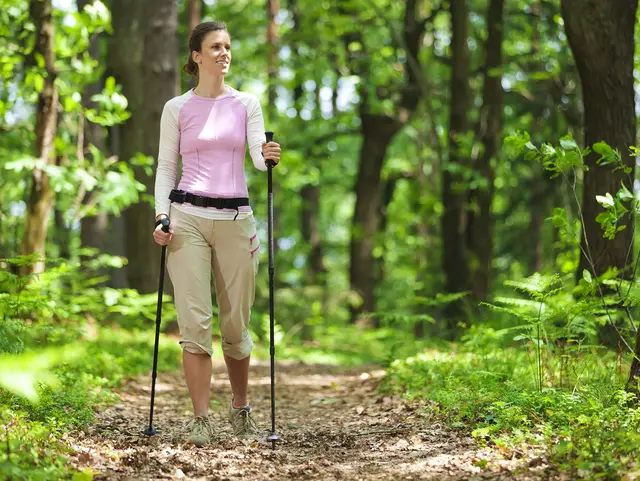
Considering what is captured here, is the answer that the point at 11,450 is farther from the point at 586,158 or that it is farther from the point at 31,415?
the point at 586,158

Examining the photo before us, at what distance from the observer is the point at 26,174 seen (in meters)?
11.1

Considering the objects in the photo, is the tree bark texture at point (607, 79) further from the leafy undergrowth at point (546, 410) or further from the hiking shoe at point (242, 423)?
the hiking shoe at point (242, 423)

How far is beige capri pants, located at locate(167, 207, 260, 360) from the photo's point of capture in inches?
202

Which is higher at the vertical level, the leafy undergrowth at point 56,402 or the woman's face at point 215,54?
the woman's face at point 215,54

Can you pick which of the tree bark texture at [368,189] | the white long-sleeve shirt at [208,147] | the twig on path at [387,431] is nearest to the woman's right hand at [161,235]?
the white long-sleeve shirt at [208,147]

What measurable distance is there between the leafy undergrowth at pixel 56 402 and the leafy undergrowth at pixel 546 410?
2.45 m

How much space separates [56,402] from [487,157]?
908cm

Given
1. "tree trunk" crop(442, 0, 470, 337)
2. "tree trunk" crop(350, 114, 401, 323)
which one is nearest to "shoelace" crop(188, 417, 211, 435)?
"tree trunk" crop(442, 0, 470, 337)

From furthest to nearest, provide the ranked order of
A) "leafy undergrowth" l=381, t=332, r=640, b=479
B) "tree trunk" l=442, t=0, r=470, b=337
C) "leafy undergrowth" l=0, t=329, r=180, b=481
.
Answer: "tree trunk" l=442, t=0, r=470, b=337, "leafy undergrowth" l=381, t=332, r=640, b=479, "leafy undergrowth" l=0, t=329, r=180, b=481

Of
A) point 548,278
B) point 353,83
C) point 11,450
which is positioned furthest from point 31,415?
point 353,83

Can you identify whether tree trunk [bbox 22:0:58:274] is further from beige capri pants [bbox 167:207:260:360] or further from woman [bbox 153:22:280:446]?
beige capri pants [bbox 167:207:260:360]

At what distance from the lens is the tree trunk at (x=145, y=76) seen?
36.7 feet

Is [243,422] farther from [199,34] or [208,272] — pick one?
[199,34]

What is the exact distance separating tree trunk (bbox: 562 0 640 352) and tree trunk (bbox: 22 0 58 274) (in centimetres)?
522
